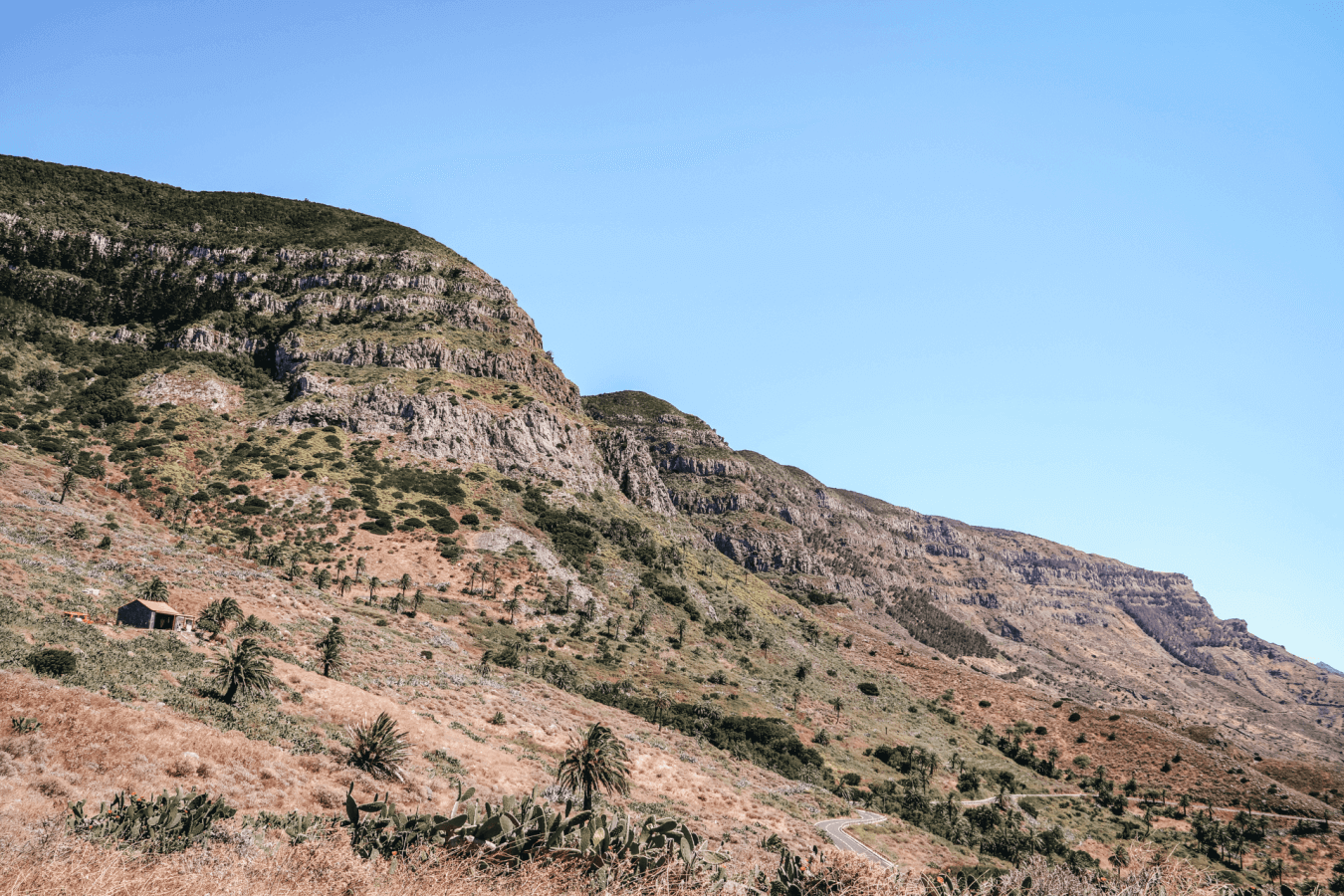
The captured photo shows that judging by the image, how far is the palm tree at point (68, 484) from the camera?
5790cm

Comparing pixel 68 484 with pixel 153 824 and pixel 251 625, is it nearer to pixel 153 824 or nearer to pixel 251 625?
pixel 251 625

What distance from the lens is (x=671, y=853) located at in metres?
10.6

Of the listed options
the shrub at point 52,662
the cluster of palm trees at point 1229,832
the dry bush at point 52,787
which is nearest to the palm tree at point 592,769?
the dry bush at point 52,787

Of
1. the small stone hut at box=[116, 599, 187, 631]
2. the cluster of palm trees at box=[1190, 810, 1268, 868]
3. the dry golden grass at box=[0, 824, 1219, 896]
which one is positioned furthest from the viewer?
the cluster of palm trees at box=[1190, 810, 1268, 868]

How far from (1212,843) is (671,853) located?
8173cm

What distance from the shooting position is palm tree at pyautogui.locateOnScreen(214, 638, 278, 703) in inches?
1072

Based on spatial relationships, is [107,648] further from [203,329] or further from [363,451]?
[203,329]

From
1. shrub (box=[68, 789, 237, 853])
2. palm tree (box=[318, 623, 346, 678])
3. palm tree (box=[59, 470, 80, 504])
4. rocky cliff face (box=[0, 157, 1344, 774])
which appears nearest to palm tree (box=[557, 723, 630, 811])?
palm tree (box=[318, 623, 346, 678])

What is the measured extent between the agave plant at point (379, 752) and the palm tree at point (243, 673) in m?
5.36

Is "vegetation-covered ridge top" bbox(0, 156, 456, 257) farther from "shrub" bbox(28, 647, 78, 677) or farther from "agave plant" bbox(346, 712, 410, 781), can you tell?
"agave plant" bbox(346, 712, 410, 781)

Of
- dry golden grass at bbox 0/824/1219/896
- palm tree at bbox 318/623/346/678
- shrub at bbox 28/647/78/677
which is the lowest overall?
palm tree at bbox 318/623/346/678

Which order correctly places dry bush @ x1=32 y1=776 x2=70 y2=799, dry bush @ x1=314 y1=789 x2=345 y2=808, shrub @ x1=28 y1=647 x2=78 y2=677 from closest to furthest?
dry bush @ x1=32 y1=776 x2=70 y2=799
dry bush @ x1=314 y1=789 x2=345 y2=808
shrub @ x1=28 y1=647 x2=78 y2=677

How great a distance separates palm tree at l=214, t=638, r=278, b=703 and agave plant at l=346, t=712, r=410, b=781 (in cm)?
536

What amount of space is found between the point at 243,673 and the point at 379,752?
7361 mm
